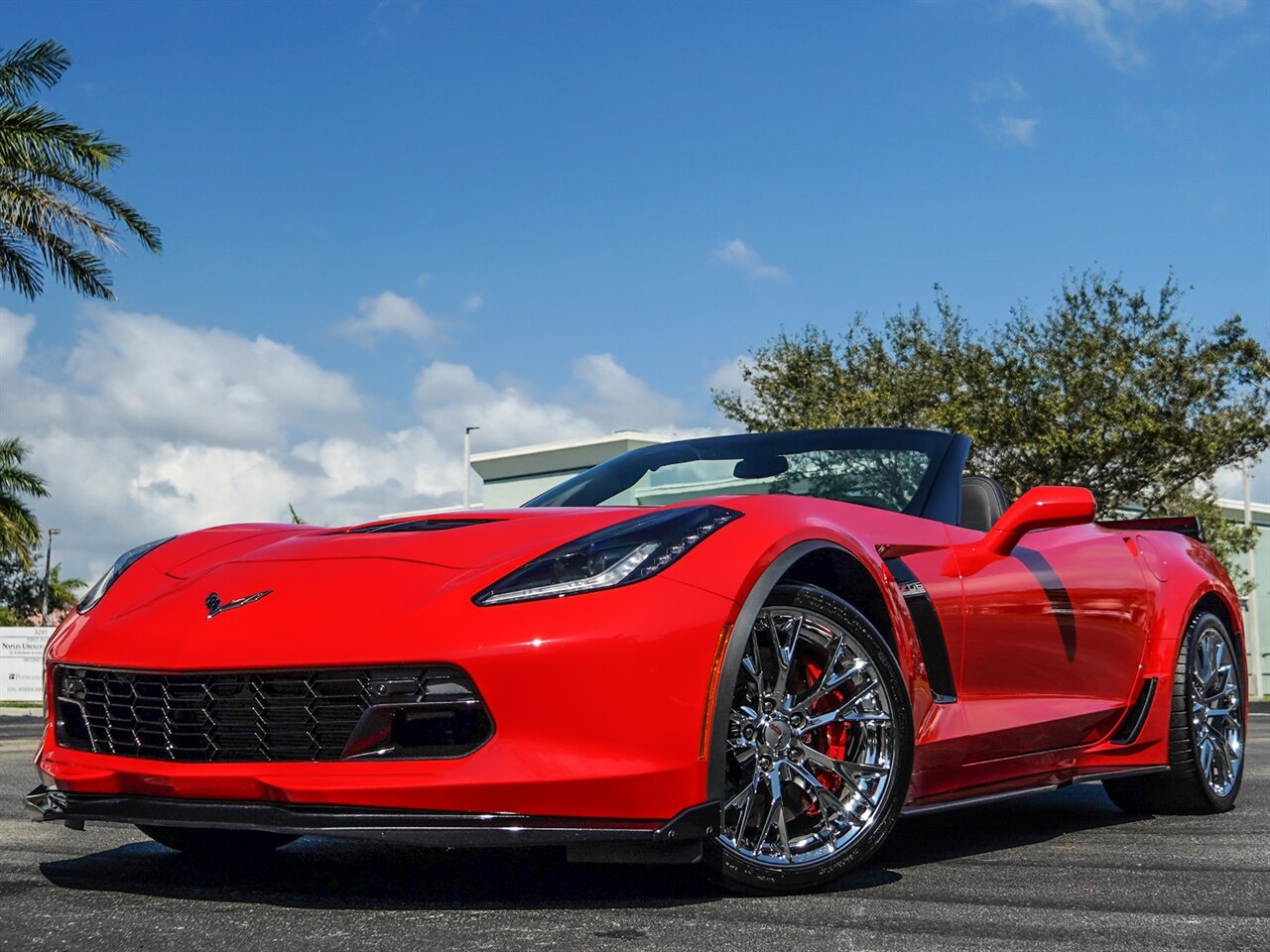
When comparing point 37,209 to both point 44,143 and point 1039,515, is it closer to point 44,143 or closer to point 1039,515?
point 44,143

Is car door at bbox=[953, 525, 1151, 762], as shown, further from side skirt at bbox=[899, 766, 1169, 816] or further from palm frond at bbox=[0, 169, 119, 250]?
palm frond at bbox=[0, 169, 119, 250]

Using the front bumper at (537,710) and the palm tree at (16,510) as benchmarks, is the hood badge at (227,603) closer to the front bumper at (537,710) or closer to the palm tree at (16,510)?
the front bumper at (537,710)

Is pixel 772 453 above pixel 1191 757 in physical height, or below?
above

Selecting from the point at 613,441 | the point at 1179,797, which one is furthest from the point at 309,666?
the point at 613,441

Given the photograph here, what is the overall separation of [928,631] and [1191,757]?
6.05 ft

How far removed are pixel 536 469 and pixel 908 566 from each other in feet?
129

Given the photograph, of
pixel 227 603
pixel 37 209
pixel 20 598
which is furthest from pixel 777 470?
pixel 20 598

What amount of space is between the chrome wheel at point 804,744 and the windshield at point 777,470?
1093mm

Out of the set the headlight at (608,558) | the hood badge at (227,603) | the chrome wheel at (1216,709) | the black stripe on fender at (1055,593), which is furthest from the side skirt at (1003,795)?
the hood badge at (227,603)

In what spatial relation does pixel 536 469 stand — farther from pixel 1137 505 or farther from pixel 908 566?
pixel 908 566

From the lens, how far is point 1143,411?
2603cm

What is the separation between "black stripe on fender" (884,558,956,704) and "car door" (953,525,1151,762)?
0.10 metres

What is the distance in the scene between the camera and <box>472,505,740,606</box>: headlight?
10.6ft

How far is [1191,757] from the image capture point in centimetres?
533
